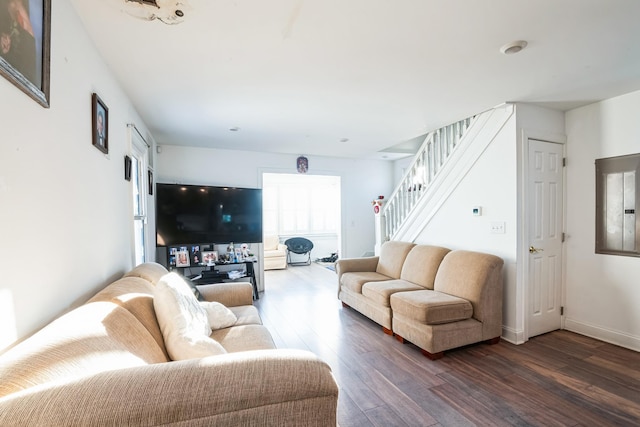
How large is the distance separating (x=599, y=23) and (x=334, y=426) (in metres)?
2.44

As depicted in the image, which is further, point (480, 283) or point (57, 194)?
point (480, 283)

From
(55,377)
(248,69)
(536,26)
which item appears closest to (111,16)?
(248,69)

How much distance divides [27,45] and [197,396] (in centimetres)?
132

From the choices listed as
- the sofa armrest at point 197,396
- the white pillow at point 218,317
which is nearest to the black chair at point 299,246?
the white pillow at point 218,317

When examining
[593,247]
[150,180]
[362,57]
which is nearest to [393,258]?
[593,247]

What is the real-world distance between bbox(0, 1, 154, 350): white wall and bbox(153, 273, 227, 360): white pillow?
1.29ft

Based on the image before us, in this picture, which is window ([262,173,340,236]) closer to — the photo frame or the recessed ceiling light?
the photo frame

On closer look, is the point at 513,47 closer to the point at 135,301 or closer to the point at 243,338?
the point at 243,338

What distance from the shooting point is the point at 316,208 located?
8555 mm

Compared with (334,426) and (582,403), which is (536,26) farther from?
(582,403)

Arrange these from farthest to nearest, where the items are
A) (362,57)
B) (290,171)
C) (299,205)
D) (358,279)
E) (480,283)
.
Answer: (299,205)
(290,171)
(358,279)
(480,283)
(362,57)

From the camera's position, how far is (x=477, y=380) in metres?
2.25

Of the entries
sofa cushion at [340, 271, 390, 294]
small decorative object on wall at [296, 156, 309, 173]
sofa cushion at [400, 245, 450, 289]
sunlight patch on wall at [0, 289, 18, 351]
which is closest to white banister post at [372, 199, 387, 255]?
sofa cushion at [340, 271, 390, 294]

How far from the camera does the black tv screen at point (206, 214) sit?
409cm
